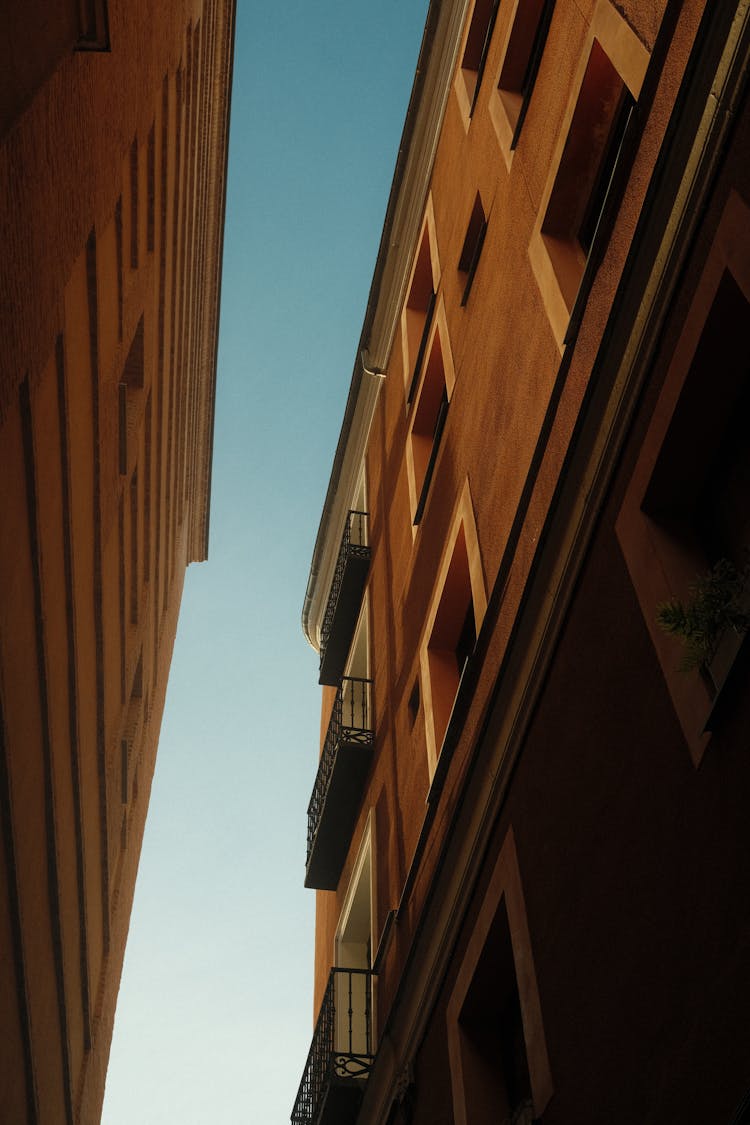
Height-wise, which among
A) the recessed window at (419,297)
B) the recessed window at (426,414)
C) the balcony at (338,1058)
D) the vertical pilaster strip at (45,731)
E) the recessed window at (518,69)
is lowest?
the balcony at (338,1058)

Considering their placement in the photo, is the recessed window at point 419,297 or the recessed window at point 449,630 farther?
the recessed window at point 419,297

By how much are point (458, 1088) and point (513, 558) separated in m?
3.45

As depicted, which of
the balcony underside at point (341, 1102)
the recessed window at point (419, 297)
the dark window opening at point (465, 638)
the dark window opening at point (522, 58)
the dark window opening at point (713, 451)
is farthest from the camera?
the recessed window at point (419, 297)

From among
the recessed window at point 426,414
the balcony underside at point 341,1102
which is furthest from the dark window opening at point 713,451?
the recessed window at point 426,414

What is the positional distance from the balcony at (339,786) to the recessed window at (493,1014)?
5.00 m

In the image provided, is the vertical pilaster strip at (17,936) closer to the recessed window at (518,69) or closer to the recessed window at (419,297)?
the recessed window at (518,69)

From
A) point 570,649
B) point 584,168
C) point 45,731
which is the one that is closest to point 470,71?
point 584,168

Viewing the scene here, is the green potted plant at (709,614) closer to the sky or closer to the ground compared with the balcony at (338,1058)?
closer to the ground

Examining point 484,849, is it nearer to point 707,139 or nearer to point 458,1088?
point 458,1088

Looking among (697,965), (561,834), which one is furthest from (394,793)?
(697,965)

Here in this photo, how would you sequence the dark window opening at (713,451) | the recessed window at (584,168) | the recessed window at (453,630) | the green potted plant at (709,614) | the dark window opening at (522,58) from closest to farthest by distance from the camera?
the green potted plant at (709,614), the dark window opening at (713,451), the recessed window at (584,168), the recessed window at (453,630), the dark window opening at (522,58)

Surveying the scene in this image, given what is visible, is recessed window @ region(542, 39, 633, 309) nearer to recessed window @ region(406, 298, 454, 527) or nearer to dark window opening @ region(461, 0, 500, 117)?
recessed window @ region(406, 298, 454, 527)

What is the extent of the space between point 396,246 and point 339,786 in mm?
8761

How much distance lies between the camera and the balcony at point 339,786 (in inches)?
491
